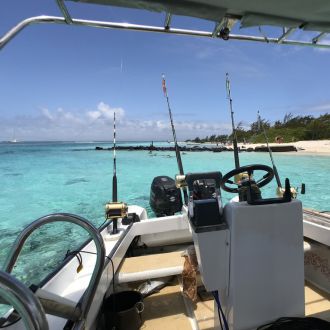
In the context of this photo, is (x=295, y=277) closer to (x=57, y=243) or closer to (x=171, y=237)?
(x=171, y=237)

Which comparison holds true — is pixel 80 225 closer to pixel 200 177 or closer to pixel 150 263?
pixel 200 177

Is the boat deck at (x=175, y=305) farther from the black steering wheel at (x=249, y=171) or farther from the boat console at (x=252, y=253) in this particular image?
the black steering wheel at (x=249, y=171)

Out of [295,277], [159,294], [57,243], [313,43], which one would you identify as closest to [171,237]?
[159,294]

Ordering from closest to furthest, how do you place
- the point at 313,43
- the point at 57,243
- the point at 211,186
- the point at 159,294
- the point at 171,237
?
the point at 211,186, the point at 313,43, the point at 159,294, the point at 171,237, the point at 57,243

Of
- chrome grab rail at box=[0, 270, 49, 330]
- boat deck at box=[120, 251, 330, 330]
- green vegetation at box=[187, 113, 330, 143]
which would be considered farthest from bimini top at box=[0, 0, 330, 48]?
green vegetation at box=[187, 113, 330, 143]

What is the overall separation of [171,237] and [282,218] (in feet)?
6.02

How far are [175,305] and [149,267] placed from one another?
1.19ft

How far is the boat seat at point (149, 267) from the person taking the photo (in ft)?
7.53

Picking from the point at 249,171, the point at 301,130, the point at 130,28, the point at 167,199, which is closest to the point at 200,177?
the point at 249,171

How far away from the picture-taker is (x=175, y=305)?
2.32m

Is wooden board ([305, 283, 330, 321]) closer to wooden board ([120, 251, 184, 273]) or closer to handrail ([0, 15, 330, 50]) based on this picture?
wooden board ([120, 251, 184, 273])

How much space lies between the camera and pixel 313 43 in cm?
192

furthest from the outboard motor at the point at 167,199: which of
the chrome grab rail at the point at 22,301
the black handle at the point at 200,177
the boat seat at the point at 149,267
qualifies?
the chrome grab rail at the point at 22,301

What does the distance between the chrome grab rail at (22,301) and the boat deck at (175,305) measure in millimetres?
1576
